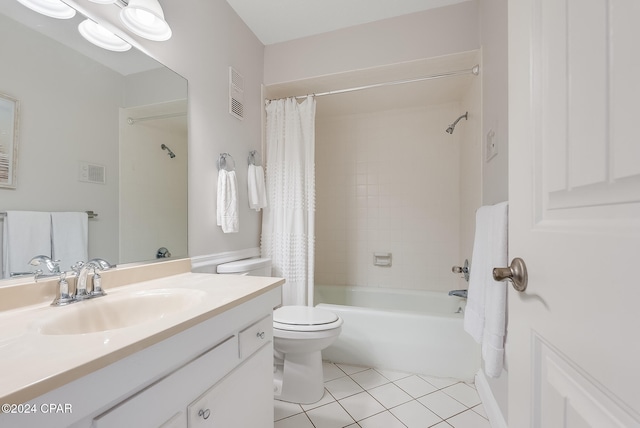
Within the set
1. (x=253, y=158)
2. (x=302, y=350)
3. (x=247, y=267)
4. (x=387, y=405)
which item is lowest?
(x=387, y=405)

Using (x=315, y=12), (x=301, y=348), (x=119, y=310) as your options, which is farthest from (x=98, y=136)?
(x=315, y=12)

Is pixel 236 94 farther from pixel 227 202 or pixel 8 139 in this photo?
pixel 8 139

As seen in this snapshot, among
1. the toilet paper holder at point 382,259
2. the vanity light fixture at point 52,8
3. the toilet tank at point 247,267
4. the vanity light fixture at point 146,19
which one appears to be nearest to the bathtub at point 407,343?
the toilet tank at point 247,267

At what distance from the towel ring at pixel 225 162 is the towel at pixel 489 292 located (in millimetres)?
1477

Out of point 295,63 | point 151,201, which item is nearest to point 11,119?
point 151,201

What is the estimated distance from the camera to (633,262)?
30cm

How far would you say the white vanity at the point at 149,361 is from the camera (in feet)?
1.51

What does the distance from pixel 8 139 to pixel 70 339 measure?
69 cm

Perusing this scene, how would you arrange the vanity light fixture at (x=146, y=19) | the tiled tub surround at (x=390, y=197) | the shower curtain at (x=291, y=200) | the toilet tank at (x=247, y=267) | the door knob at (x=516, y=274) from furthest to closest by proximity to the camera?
the tiled tub surround at (x=390, y=197) → the shower curtain at (x=291, y=200) → the toilet tank at (x=247, y=267) → the vanity light fixture at (x=146, y=19) → the door knob at (x=516, y=274)

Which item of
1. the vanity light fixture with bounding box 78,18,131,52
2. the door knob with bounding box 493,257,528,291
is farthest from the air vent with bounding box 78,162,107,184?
the door knob with bounding box 493,257,528,291

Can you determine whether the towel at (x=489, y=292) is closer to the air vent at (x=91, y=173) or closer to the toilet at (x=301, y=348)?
the toilet at (x=301, y=348)

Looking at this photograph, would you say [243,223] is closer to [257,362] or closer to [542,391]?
[257,362]

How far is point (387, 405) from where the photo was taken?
154cm

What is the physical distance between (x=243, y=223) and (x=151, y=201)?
0.74 m
